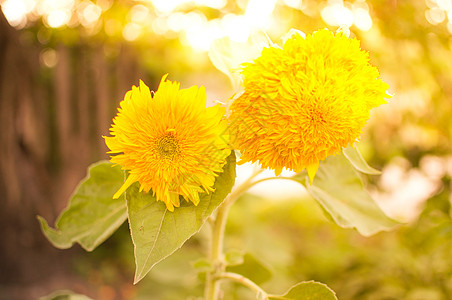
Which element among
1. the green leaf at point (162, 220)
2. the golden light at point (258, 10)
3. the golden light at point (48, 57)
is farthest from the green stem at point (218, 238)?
the golden light at point (48, 57)

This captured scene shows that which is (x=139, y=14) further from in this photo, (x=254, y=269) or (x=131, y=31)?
(x=254, y=269)

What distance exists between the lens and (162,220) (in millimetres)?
343

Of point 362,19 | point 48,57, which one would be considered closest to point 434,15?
point 362,19

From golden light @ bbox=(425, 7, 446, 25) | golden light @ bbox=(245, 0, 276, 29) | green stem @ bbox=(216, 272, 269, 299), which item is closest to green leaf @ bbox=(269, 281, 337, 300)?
green stem @ bbox=(216, 272, 269, 299)

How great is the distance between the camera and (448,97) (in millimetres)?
1227

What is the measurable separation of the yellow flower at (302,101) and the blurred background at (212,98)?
33cm

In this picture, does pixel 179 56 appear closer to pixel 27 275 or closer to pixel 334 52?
pixel 27 275

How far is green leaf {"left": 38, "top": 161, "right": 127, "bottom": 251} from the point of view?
1.62 ft

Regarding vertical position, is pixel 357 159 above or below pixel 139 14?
below

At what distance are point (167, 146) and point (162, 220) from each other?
0.06 metres

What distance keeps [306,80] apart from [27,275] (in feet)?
5.67

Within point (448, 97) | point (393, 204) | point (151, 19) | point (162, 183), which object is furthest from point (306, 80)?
point (393, 204)

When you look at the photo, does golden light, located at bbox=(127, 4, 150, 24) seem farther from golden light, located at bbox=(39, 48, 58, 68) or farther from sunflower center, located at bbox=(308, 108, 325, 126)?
sunflower center, located at bbox=(308, 108, 325, 126)

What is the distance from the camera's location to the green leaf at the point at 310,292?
1.33 ft
